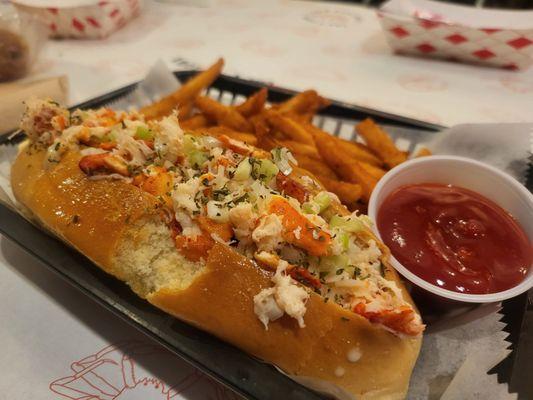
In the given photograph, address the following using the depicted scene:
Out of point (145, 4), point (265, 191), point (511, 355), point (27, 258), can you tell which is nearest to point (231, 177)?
point (265, 191)

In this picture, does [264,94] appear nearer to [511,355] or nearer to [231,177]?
[231,177]

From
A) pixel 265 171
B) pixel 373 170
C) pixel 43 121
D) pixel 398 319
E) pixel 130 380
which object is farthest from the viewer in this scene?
pixel 373 170

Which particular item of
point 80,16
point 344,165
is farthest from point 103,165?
point 80,16

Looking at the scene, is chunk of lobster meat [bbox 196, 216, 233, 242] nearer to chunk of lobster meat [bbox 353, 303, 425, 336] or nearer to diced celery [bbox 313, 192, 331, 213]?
diced celery [bbox 313, 192, 331, 213]

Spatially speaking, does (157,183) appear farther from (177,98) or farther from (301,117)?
(301,117)

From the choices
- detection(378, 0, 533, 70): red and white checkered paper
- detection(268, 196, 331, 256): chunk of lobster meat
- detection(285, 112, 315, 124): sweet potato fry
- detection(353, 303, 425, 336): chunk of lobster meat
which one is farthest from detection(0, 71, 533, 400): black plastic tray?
detection(378, 0, 533, 70): red and white checkered paper
